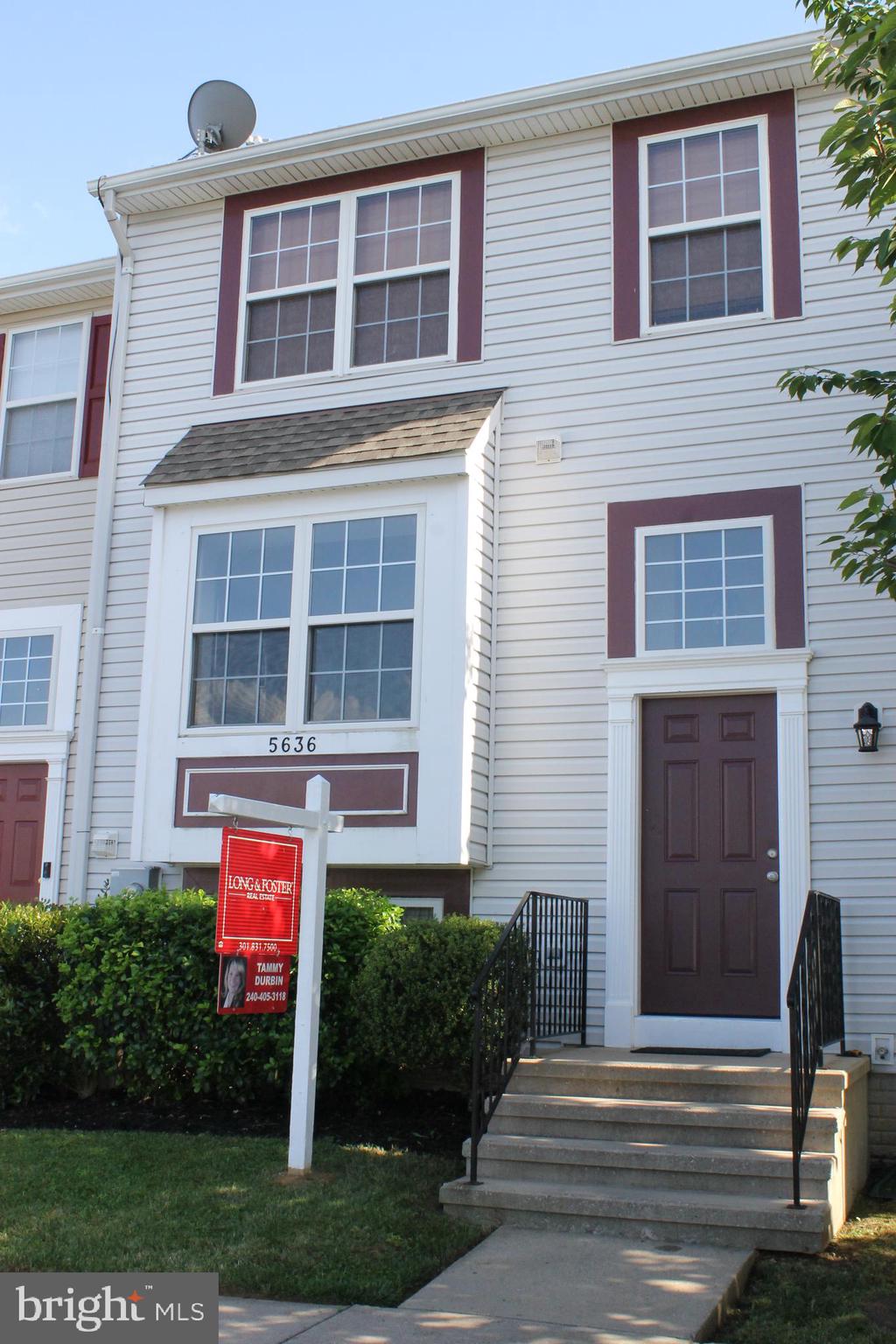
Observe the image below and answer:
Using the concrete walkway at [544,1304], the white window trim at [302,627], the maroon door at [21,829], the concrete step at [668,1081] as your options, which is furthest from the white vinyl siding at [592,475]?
the concrete walkway at [544,1304]

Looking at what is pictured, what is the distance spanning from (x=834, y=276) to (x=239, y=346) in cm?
450

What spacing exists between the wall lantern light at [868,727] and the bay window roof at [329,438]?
306cm

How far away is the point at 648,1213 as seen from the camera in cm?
587

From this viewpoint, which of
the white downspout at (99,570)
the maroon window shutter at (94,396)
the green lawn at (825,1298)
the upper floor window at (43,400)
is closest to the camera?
the green lawn at (825,1298)

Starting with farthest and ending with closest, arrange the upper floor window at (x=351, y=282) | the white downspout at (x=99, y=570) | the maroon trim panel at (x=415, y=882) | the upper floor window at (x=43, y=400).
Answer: the upper floor window at (x=43, y=400) < the white downspout at (x=99, y=570) < the upper floor window at (x=351, y=282) < the maroon trim panel at (x=415, y=882)

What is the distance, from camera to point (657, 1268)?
5.42 m

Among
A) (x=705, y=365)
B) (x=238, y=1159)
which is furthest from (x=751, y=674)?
(x=238, y=1159)

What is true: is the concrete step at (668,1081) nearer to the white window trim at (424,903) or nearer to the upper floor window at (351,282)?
the white window trim at (424,903)

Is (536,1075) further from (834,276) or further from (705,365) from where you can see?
(834,276)

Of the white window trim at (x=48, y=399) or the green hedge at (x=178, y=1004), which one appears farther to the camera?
the white window trim at (x=48, y=399)

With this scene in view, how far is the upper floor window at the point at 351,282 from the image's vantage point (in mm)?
9922

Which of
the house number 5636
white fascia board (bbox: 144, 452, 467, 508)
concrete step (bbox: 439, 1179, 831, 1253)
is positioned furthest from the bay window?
concrete step (bbox: 439, 1179, 831, 1253)

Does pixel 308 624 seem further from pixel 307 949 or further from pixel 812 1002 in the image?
pixel 812 1002

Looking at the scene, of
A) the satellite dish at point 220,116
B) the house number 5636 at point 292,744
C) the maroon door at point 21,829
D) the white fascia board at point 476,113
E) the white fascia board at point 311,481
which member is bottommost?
the maroon door at point 21,829
